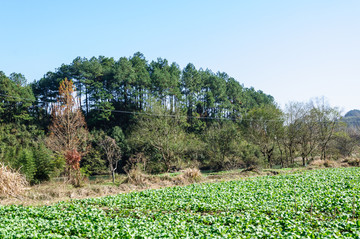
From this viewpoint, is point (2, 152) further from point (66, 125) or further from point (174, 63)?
point (174, 63)

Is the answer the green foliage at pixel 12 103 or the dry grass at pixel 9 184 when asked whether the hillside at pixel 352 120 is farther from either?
the green foliage at pixel 12 103

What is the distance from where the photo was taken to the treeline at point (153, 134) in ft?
114

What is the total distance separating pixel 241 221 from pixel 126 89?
46071 mm

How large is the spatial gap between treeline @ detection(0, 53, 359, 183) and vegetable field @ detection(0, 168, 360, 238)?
17.6 meters

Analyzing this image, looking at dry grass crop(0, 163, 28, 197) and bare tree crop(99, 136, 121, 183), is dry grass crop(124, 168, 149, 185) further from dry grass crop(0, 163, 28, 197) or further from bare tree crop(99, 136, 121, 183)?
bare tree crop(99, 136, 121, 183)

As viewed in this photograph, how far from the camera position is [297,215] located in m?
9.15

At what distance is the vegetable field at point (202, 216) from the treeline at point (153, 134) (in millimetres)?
17563

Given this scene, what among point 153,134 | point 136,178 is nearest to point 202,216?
point 136,178

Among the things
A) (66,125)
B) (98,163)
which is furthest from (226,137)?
(66,125)

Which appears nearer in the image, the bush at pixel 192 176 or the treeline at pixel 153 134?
the bush at pixel 192 176

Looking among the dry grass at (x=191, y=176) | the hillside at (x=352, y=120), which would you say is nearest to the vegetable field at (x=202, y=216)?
the dry grass at (x=191, y=176)

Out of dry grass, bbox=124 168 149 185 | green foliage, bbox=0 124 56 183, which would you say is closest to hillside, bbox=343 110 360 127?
dry grass, bbox=124 168 149 185

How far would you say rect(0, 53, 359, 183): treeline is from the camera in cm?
3475

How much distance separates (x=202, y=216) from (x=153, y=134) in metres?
26.9
